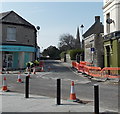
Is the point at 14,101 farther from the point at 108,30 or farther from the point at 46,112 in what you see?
the point at 108,30

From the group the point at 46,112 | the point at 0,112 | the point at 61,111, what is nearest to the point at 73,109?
the point at 61,111

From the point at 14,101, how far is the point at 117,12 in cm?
1449

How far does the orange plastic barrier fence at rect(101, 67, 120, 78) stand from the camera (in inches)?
653

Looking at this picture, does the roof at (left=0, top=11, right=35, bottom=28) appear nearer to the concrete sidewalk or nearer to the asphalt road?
the asphalt road

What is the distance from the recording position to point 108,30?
74.4 feet

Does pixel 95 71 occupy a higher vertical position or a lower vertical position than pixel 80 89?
higher

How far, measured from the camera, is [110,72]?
57.0 ft

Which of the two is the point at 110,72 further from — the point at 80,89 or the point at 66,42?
the point at 66,42

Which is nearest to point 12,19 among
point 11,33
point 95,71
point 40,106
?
point 11,33

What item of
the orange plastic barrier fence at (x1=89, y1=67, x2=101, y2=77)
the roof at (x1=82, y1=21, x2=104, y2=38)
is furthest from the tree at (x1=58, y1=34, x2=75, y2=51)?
the orange plastic barrier fence at (x1=89, y1=67, x2=101, y2=77)

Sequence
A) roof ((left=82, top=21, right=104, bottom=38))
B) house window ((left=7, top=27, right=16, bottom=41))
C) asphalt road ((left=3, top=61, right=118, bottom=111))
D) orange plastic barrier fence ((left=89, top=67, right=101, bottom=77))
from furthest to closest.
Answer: roof ((left=82, top=21, right=104, bottom=38)), house window ((left=7, top=27, right=16, bottom=41)), orange plastic barrier fence ((left=89, top=67, right=101, bottom=77)), asphalt road ((left=3, top=61, right=118, bottom=111))

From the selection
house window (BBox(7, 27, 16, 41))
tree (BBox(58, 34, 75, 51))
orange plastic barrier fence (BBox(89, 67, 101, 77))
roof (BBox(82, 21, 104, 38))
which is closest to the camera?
orange plastic barrier fence (BBox(89, 67, 101, 77))

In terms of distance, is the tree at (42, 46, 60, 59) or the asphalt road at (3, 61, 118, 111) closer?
the asphalt road at (3, 61, 118, 111)

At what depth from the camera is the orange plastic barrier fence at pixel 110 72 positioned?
1659 cm
